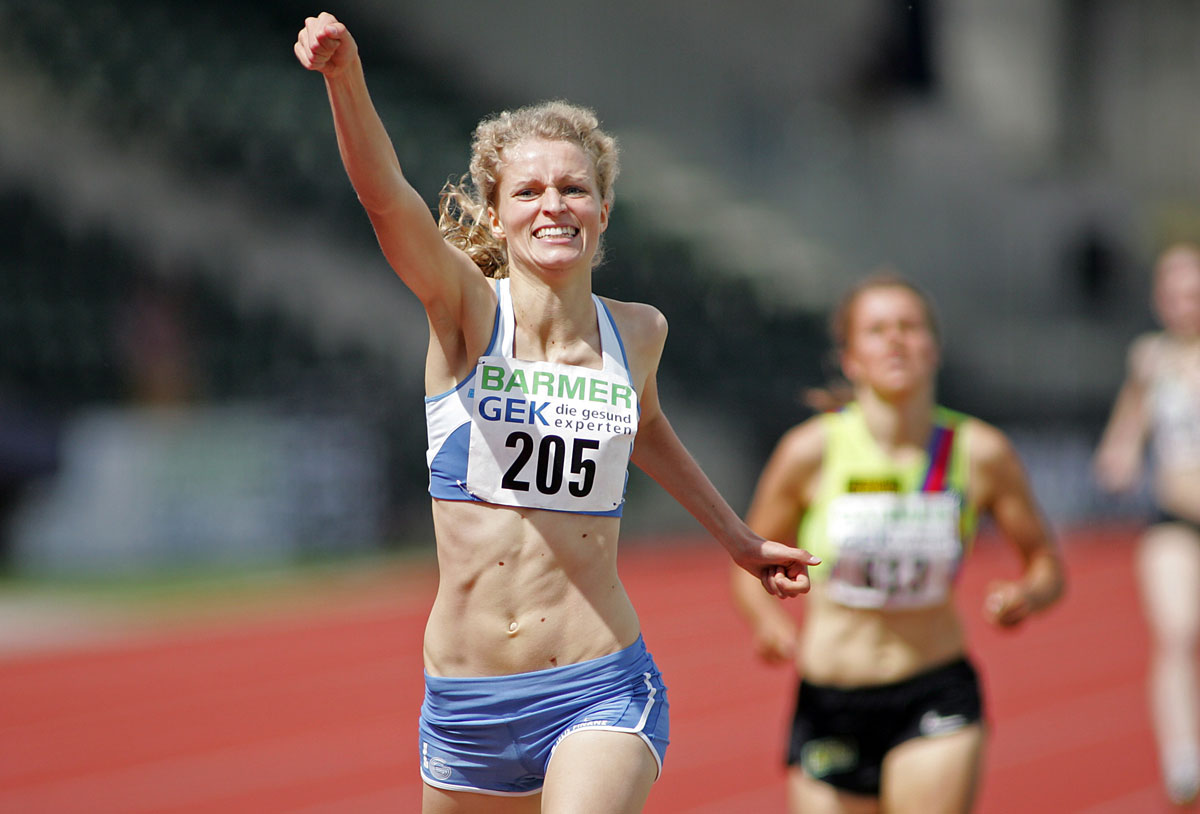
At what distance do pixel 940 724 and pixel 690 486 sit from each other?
1.24 meters

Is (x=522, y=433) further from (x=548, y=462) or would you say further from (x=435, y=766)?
(x=435, y=766)

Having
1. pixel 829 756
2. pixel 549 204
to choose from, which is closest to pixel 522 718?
pixel 549 204

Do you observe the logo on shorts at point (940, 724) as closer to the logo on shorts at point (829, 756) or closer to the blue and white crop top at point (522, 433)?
the logo on shorts at point (829, 756)

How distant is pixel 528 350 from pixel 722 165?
773 inches

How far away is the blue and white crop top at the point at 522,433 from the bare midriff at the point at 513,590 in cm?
4

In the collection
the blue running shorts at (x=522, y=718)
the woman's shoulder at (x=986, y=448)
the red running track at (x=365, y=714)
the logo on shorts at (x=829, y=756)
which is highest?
the woman's shoulder at (x=986, y=448)

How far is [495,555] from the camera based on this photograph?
245 cm

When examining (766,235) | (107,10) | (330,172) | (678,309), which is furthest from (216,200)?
(766,235)

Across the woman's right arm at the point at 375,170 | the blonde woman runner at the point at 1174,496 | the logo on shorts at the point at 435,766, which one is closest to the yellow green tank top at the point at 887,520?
the logo on shorts at the point at 435,766

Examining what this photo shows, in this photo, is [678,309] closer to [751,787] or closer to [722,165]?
[722,165]

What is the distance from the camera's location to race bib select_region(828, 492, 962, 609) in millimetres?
3662

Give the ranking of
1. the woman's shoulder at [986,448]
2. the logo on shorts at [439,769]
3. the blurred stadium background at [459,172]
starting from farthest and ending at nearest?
the blurred stadium background at [459,172]
the woman's shoulder at [986,448]
the logo on shorts at [439,769]

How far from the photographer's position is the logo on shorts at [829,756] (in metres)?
3.61

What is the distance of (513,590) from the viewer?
2459 millimetres
